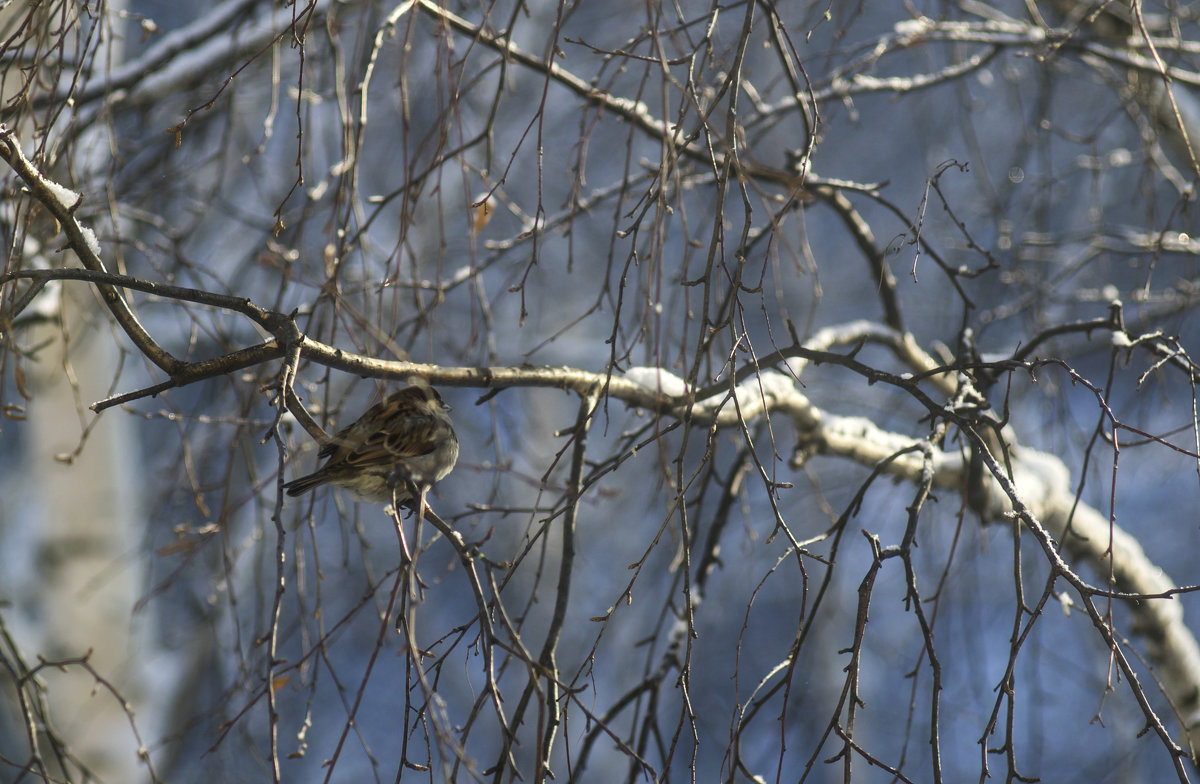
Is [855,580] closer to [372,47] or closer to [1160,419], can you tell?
[1160,419]

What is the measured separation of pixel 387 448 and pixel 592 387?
37 cm

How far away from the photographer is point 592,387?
5.24 ft

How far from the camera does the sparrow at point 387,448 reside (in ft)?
5.09

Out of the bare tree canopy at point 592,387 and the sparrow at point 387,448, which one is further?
the sparrow at point 387,448

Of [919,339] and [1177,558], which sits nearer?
[1177,558]

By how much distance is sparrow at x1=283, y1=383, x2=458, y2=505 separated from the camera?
5.09ft

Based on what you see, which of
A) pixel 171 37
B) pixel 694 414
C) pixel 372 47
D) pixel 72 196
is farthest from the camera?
pixel 171 37

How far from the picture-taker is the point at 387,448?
61.5 inches

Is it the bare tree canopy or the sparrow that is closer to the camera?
the bare tree canopy

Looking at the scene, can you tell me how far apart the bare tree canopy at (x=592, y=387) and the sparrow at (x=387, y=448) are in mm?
11

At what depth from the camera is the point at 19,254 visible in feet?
4.05

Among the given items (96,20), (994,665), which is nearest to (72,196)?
(96,20)

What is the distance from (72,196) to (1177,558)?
6707 millimetres

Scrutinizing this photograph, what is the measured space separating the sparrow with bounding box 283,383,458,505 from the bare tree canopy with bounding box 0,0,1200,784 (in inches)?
0.4
